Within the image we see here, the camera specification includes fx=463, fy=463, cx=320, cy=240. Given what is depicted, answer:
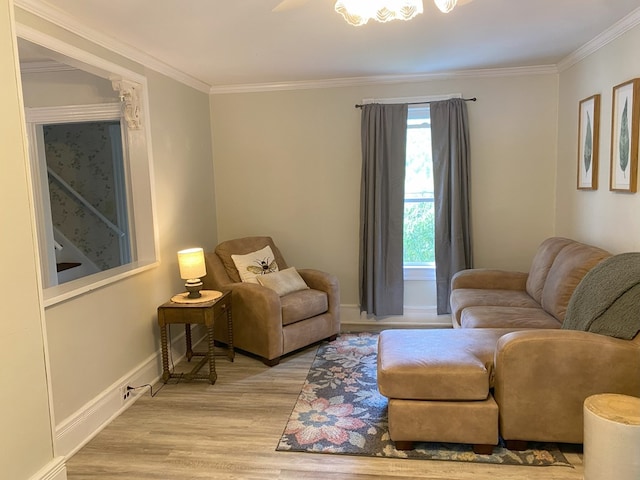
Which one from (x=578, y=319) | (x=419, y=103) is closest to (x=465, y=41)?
(x=419, y=103)

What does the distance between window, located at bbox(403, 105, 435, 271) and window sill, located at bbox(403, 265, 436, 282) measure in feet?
0.06

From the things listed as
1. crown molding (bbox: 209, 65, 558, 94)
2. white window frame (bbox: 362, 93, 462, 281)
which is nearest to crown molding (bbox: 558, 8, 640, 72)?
crown molding (bbox: 209, 65, 558, 94)

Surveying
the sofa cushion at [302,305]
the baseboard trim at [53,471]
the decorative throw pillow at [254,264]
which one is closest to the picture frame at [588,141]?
the sofa cushion at [302,305]

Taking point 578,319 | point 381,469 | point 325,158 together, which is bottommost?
point 381,469

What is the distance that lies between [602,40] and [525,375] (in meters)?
2.51

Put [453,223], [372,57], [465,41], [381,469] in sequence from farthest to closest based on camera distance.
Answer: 1. [453,223]
2. [372,57]
3. [465,41]
4. [381,469]

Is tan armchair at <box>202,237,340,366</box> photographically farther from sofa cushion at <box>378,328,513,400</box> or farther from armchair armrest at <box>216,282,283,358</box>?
sofa cushion at <box>378,328,513,400</box>

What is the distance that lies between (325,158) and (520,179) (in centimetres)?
188

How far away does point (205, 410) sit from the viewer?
3006mm

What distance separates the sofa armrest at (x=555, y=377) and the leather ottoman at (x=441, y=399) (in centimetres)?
9

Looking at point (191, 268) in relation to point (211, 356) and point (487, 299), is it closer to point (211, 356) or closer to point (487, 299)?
point (211, 356)

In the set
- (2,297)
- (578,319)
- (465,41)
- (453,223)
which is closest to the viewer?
(2,297)

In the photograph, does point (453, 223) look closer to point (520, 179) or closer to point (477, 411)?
point (520, 179)

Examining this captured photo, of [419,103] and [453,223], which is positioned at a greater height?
[419,103]
